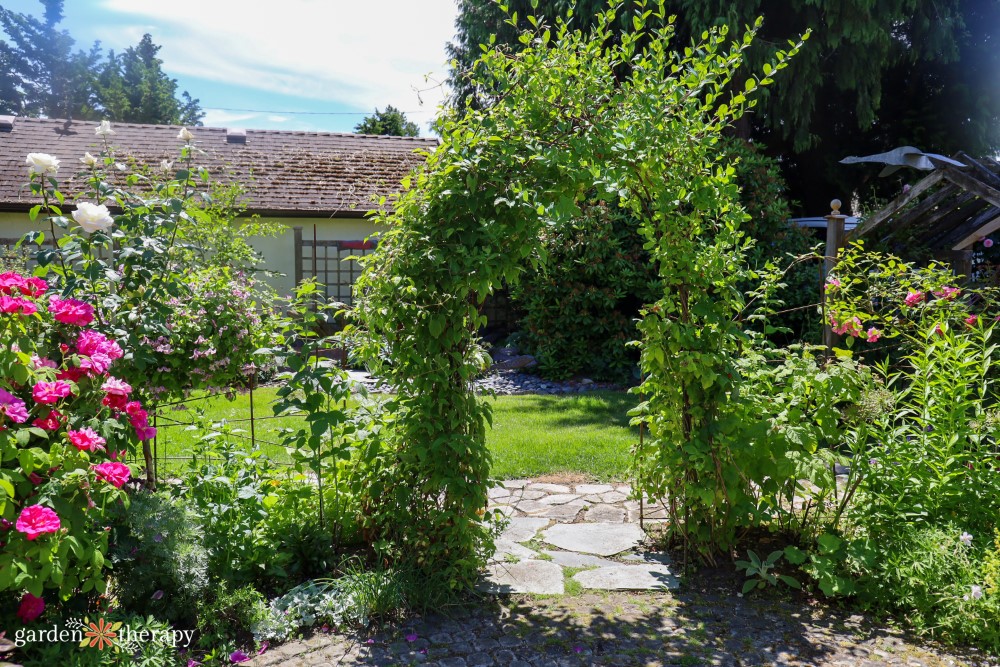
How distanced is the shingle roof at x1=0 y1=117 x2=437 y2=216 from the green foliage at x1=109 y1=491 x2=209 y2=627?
11213 mm

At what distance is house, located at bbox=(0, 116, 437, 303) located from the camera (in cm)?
1389

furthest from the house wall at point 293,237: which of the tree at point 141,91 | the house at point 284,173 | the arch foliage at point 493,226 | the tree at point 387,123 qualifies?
the tree at point 141,91

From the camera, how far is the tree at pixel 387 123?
2997cm

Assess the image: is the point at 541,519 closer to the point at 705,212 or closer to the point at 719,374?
the point at 719,374

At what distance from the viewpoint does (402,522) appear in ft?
11.6

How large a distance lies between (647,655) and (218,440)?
2.30 m

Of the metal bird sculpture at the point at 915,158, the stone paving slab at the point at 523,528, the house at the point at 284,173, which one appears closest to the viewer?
the stone paving slab at the point at 523,528

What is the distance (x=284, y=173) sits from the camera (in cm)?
1534

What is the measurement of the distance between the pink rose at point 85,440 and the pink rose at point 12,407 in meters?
0.16

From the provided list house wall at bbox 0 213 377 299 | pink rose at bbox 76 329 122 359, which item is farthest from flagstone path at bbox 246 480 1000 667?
house wall at bbox 0 213 377 299

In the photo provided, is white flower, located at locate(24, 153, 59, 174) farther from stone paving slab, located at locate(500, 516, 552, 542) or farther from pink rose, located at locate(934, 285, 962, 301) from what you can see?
pink rose, located at locate(934, 285, 962, 301)

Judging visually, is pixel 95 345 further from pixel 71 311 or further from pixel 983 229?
pixel 983 229

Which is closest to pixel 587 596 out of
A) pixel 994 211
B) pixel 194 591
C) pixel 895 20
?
pixel 194 591

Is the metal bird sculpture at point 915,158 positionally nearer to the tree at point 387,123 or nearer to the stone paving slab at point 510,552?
the stone paving slab at point 510,552
